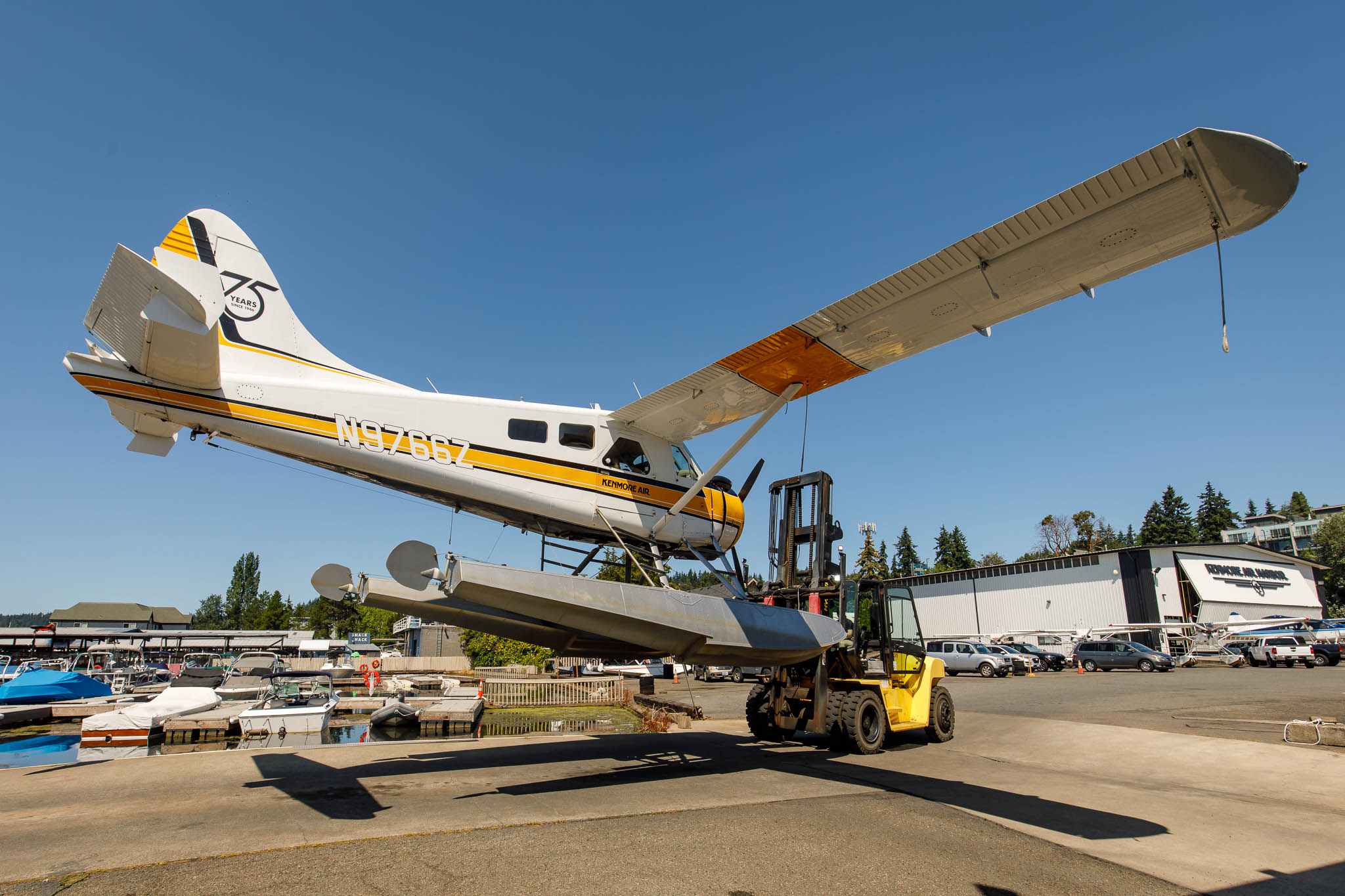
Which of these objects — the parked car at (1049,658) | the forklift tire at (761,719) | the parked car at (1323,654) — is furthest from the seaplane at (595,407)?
the parked car at (1323,654)

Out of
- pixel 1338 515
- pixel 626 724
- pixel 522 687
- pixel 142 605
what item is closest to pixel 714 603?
pixel 626 724

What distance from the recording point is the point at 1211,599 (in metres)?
43.1

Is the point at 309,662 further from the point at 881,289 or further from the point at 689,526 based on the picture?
the point at 881,289

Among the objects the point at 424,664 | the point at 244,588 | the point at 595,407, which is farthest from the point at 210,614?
the point at 595,407

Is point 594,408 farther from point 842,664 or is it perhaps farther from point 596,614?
point 842,664

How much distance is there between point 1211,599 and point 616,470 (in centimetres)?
4911

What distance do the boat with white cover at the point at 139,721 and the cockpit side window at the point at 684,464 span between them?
1205 centimetres

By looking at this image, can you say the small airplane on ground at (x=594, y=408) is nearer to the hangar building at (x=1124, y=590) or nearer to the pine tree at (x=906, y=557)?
the hangar building at (x=1124, y=590)

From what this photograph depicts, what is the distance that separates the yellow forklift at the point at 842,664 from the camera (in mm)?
11195

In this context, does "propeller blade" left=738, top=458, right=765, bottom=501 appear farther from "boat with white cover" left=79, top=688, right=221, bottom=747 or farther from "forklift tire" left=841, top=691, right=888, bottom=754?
"boat with white cover" left=79, top=688, right=221, bottom=747

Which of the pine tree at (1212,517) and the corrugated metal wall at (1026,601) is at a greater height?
the pine tree at (1212,517)

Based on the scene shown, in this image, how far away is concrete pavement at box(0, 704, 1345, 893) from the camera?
562cm

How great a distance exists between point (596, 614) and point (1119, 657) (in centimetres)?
3409

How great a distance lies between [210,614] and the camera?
478 feet
